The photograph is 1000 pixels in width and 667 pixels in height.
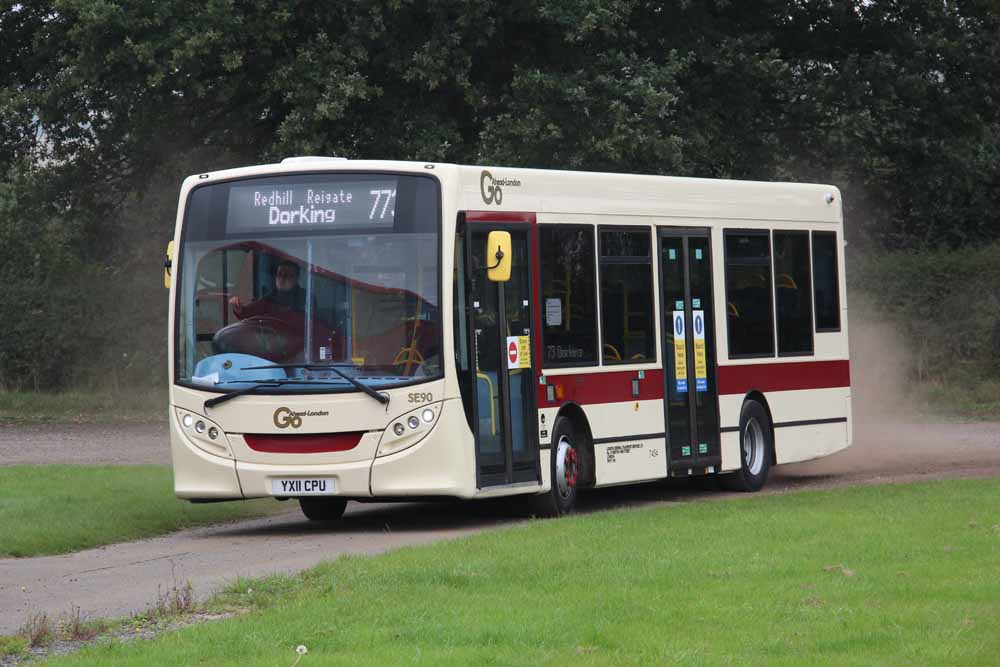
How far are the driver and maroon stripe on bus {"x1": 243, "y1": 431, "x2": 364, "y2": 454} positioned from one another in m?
1.01

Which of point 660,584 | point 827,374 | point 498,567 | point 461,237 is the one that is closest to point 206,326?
point 461,237

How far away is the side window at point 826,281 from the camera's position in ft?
67.7

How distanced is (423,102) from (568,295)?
1367 cm

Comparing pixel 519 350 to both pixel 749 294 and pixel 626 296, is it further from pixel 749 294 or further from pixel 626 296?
pixel 749 294

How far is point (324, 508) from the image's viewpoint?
17.4 metres

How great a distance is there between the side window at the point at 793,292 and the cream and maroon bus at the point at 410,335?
8.23 ft

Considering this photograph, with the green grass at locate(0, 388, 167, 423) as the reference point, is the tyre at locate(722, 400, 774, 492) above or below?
below

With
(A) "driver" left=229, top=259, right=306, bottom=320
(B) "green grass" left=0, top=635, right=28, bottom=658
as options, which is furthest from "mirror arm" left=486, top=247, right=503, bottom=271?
(B) "green grass" left=0, top=635, right=28, bottom=658

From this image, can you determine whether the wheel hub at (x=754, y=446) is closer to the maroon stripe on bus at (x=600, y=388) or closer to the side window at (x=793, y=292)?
the side window at (x=793, y=292)

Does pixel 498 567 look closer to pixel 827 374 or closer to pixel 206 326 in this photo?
pixel 206 326

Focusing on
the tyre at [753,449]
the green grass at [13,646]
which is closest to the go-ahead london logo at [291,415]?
the green grass at [13,646]

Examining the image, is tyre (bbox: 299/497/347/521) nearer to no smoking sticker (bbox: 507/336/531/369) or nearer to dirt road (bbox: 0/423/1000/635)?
dirt road (bbox: 0/423/1000/635)

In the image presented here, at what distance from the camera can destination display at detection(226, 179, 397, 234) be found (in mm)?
15336

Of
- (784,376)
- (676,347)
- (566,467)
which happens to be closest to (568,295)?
(566,467)
